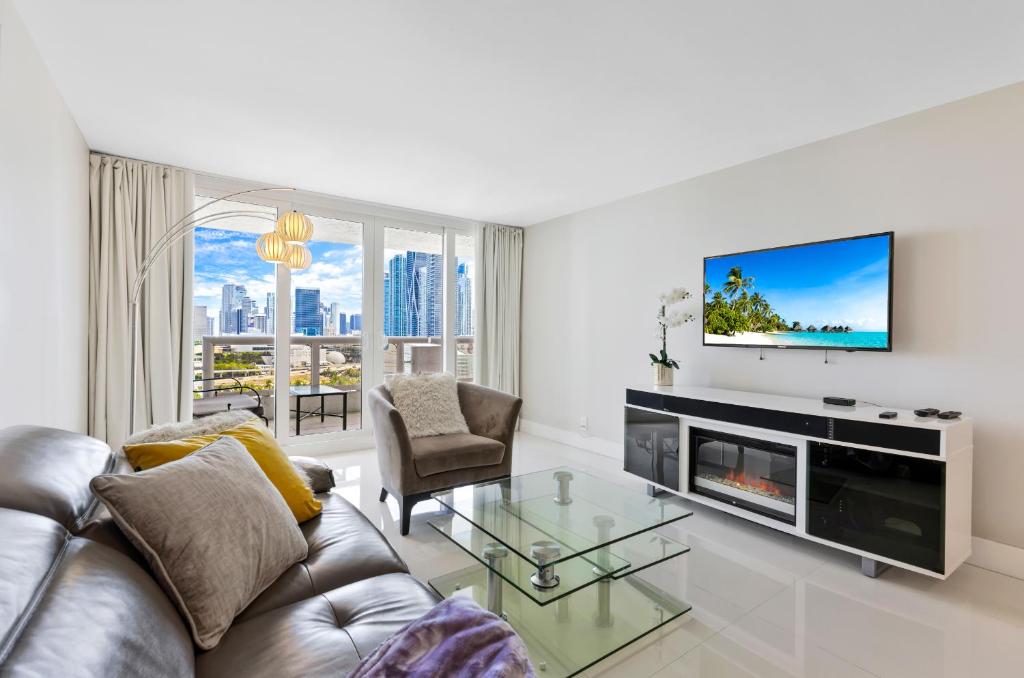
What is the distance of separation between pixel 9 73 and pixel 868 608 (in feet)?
13.4

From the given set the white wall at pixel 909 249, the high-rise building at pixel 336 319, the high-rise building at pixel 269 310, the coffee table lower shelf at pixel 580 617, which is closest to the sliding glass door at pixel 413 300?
Result: the high-rise building at pixel 336 319

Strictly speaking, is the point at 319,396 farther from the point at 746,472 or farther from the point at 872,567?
the point at 872,567

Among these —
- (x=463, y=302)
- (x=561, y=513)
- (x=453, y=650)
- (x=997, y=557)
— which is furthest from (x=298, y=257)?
(x=997, y=557)

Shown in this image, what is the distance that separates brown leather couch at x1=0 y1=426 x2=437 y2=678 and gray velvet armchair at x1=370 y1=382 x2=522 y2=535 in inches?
43.8

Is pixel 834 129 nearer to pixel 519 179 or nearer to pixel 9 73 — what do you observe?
pixel 519 179

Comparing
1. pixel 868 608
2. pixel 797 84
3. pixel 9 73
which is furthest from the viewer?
pixel 797 84

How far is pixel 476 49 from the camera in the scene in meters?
2.10

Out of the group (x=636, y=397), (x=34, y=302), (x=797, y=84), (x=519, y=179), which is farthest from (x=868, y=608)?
(x=34, y=302)

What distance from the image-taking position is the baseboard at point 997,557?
229cm

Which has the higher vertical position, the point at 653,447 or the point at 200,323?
the point at 200,323

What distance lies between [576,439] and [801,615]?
2.87 m

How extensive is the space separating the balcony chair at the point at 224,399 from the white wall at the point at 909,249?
3.28 m

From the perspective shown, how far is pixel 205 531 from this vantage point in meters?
1.19

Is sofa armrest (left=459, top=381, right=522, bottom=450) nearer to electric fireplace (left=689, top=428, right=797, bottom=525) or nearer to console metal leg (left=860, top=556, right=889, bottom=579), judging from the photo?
electric fireplace (left=689, top=428, right=797, bottom=525)
